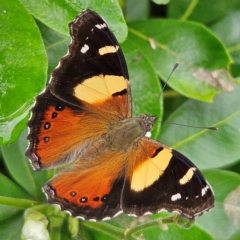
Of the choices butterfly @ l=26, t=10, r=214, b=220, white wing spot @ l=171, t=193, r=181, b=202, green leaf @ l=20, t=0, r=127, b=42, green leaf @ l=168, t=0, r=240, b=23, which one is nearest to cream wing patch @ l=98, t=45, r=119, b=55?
butterfly @ l=26, t=10, r=214, b=220

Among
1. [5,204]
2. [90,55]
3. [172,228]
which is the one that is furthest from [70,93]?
[172,228]

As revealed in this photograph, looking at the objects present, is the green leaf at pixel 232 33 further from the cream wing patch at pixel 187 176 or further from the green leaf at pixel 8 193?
the green leaf at pixel 8 193

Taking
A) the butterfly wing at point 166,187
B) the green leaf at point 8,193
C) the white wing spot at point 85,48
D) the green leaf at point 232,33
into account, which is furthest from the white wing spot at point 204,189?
the green leaf at point 232,33

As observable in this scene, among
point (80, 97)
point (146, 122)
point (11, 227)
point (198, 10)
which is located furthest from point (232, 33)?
point (11, 227)

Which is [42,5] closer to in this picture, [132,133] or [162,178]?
[132,133]

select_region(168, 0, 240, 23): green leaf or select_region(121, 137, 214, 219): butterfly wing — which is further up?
select_region(168, 0, 240, 23): green leaf

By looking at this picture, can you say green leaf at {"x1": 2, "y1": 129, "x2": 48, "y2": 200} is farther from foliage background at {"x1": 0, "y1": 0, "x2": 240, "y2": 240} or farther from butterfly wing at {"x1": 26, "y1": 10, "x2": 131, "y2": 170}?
butterfly wing at {"x1": 26, "y1": 10, "x2": 131, "y2": 170}
